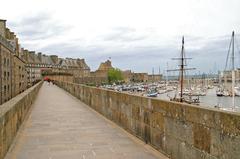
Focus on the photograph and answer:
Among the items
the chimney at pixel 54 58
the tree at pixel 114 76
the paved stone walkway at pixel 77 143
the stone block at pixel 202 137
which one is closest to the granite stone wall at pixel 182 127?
the stone block at pixel 202 137

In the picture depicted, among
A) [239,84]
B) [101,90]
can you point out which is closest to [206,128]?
[101,90]

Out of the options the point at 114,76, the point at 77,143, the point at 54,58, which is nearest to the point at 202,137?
the point at 77,143

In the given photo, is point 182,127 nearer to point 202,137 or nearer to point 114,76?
point 202,137

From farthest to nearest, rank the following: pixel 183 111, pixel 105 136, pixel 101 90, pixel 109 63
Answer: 1. pixel 109 63
2. pixel 101 90
3. pixel 105 136
4. pixel 183 111

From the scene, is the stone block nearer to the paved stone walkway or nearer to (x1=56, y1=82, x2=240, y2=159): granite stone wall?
(x1=56, y1=82, x2=240, y2=159): granite stone wall

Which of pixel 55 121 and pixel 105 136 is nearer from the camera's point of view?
pixel 105 136

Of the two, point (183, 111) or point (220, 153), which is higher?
point (183, 111)

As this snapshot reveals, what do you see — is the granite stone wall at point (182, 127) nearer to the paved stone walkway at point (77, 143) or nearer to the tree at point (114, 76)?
the paved stone walkway at point (77, 143)

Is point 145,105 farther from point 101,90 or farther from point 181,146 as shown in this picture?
point 101,90

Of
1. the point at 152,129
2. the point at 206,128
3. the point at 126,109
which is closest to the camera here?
the point at 206,128

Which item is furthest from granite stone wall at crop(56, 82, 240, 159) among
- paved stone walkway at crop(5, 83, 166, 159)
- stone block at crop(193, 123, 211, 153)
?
paved stone walkway at crop(5, 83, 166, 159)

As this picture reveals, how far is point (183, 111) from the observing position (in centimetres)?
548

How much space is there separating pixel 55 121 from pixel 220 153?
8105mm

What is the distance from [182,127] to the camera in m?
5.55
